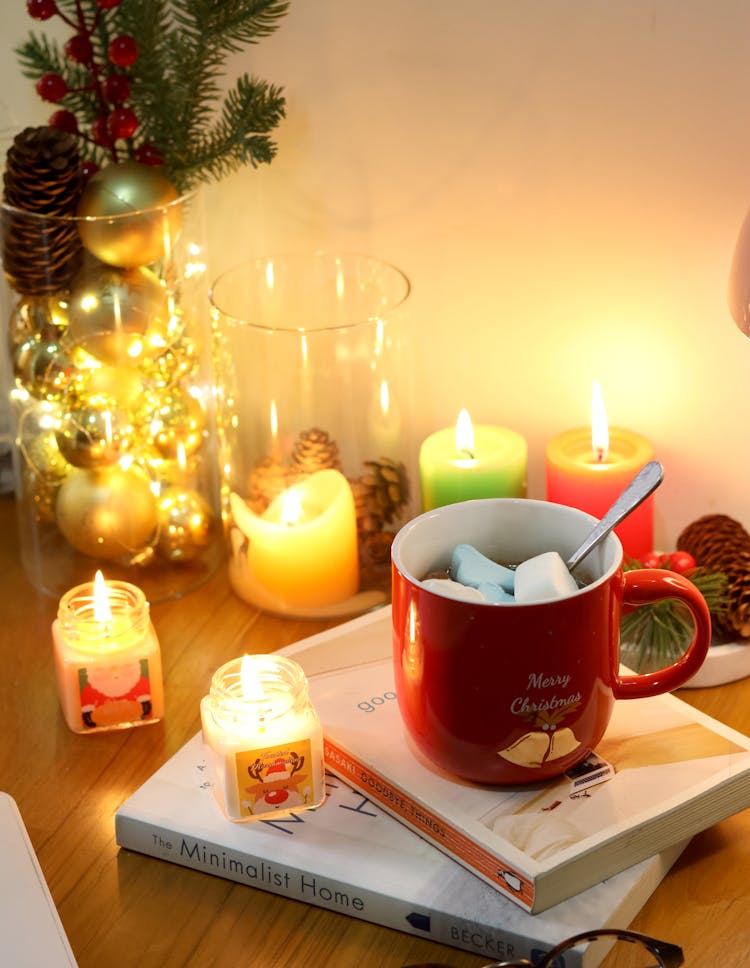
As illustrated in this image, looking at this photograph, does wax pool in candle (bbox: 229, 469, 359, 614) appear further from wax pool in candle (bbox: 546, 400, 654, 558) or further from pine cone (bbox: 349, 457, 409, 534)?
wax pool in candle (bbox: 546, 400, 654, 558)

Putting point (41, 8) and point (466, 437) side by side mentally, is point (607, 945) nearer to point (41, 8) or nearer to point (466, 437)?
point (466, 437)

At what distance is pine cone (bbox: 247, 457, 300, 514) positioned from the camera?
2.88 ft

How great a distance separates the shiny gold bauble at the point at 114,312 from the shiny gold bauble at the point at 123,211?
0.02 meters

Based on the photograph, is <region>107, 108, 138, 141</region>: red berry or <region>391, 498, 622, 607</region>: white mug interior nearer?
<region>391, 498, 622, 607</region>: white mug interior

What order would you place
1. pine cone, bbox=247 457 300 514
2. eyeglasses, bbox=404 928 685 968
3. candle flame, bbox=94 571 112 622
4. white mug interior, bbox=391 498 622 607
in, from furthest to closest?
pine cone, bbox=247 457 300 514 → candle flame, bbox=94 571 112 622 → white mug interior, bbox=391 498 622 607 → eyeglasses, bbox=404 928 685 968

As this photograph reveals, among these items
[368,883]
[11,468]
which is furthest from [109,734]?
[11,468]

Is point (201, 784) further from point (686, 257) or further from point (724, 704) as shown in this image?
point (686, 257)

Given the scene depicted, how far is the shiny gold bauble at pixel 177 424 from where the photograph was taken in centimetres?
91

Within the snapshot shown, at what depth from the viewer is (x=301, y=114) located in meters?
0.91

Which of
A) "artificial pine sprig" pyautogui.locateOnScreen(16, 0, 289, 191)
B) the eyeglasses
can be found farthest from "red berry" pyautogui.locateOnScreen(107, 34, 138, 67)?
the eyeglasses

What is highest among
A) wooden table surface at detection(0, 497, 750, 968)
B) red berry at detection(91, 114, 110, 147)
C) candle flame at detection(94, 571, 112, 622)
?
red berry at detection(91, 114, 110, 147)

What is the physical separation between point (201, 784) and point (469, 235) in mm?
421

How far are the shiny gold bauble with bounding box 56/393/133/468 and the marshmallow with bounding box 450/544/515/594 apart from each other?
0.29m

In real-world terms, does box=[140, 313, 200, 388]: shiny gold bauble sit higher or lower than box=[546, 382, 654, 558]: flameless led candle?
higher
